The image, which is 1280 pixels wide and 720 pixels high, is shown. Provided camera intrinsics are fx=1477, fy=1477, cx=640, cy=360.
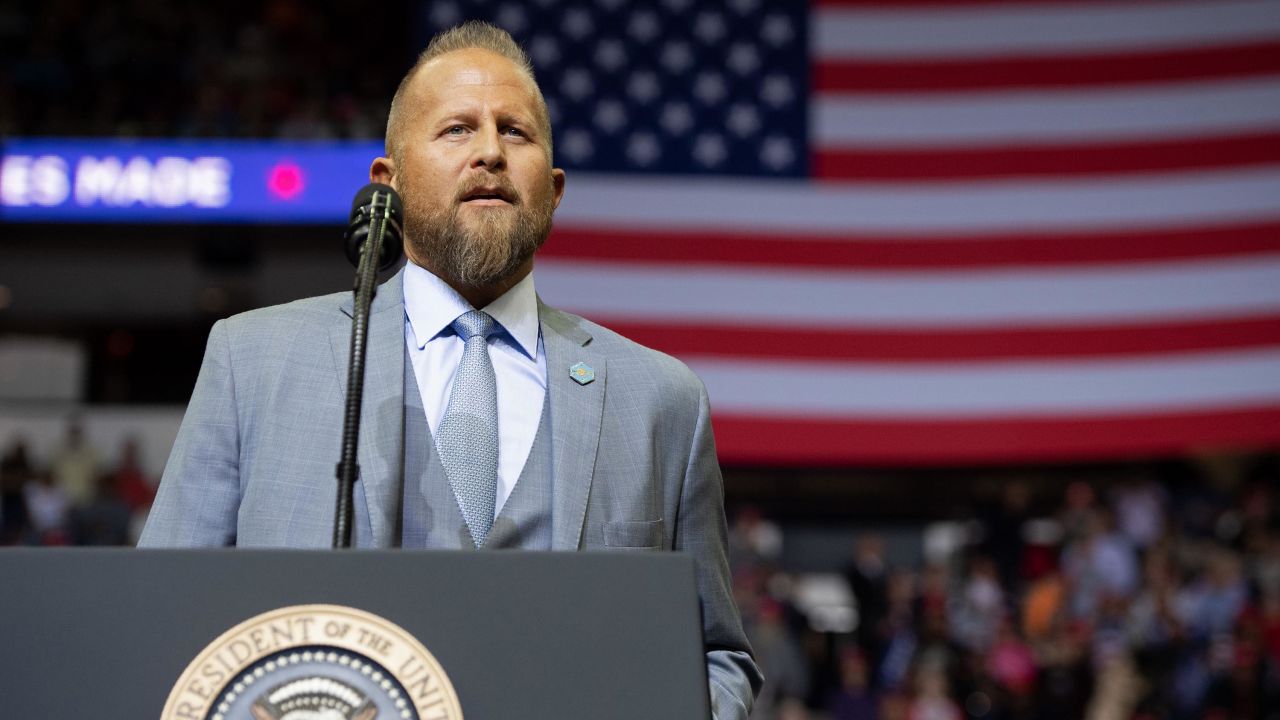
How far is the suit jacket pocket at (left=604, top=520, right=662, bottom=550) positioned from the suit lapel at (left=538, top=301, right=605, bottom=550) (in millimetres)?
33

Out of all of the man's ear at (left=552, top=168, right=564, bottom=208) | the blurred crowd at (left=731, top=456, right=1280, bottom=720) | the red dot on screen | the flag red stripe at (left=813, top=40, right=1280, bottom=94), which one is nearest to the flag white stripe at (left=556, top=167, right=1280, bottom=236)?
the flag red stripe at (left=813, top=40, right=1280, bottom=94)

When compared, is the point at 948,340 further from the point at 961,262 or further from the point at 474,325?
the point at 474,325

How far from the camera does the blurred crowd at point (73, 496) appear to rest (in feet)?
28.1

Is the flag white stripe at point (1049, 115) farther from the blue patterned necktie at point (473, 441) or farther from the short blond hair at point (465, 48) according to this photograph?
the blue patterned necktie at point (473, 441)

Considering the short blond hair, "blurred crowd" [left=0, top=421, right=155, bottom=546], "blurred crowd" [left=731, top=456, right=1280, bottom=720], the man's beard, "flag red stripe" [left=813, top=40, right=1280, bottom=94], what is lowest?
"blurred crowd" [left=731, top=456, right=1280, bottom=720]

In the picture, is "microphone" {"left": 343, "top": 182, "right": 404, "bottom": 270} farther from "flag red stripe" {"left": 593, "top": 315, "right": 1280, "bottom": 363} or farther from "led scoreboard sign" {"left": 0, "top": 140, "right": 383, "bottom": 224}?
"led scoreboard sign" {"left": 0, "top": 140, "right": 383, "bottom": 224}

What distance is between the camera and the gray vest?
4.57 feet

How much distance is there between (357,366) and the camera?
1.24 meters

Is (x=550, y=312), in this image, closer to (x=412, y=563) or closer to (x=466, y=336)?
(x=466, y=336)

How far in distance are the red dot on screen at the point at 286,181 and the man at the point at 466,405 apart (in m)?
8.21

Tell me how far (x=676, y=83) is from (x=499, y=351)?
581cm

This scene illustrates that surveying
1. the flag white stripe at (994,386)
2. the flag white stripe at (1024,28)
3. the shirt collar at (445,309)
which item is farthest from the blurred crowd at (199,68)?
the shirt collar at (445,309)

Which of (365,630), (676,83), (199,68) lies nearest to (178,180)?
(199,68)

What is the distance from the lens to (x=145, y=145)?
9.49 meters
